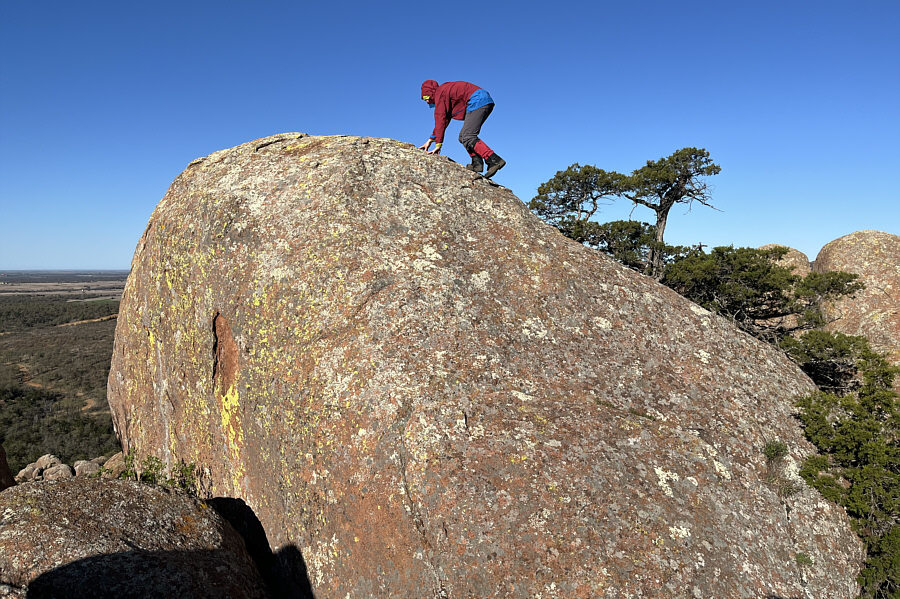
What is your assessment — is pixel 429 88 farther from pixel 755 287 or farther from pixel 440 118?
pixel 755 287

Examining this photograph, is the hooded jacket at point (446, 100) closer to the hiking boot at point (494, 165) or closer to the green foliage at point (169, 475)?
the hiking boot at point (494, 165)

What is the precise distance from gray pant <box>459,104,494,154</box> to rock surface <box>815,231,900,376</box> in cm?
2002

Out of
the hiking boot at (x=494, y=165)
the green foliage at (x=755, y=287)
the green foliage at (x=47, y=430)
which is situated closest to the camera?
the hiking boot at (x=494, y=165)

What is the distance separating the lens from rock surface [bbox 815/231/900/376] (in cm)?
2145

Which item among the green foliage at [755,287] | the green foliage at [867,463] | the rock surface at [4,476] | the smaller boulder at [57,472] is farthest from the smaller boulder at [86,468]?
the green foliage at [755,287]

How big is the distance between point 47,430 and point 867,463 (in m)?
46.5

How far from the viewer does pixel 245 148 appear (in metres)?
10.5

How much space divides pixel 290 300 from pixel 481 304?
3.28 m

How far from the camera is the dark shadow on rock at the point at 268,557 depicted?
649cm

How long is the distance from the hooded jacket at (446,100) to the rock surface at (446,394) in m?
1.20

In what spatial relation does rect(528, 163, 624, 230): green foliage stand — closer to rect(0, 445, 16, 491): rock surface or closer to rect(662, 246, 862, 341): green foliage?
rect(662, 246, 862, 341): green foliage

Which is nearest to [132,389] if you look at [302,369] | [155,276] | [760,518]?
[155,276]

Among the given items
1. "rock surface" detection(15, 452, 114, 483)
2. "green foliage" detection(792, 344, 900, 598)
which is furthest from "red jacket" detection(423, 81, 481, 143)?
"rock surface" detection(15, 452, 114, 483)

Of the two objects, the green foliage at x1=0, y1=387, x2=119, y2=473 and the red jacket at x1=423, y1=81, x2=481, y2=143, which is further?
the green foliage at x1=0, y1=387, x2=119, y2=473
